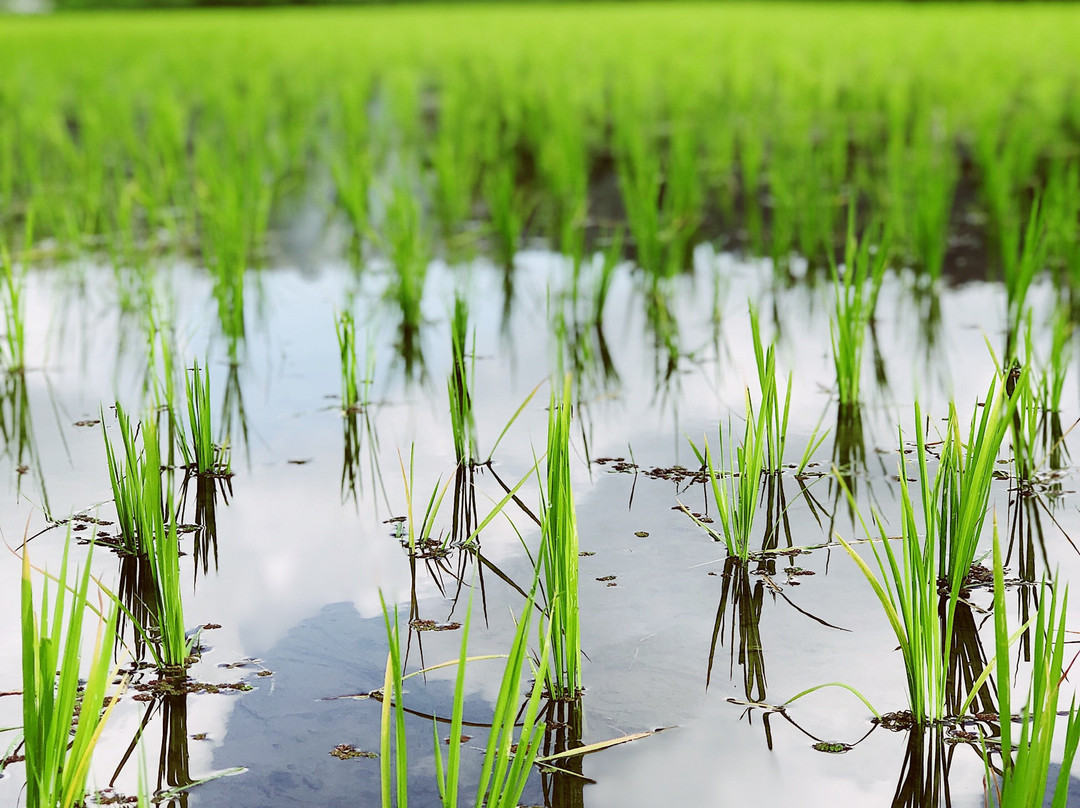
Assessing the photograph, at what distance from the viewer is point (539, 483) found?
68.7 inches

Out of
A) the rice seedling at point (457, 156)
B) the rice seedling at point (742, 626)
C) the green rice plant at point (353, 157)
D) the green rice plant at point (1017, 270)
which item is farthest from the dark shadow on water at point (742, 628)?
the rice seedling at point (457, 156)

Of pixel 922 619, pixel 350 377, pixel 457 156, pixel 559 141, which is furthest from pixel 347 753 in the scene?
pixel 457 156

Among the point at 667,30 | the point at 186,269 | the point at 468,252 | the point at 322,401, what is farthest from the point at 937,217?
the point at 667,30

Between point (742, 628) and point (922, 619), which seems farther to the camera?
point (742, 628)

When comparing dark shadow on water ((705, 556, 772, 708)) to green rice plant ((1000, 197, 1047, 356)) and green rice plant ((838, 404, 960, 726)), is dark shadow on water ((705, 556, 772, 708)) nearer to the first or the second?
green rice plant ((838, 404, 960, 726))

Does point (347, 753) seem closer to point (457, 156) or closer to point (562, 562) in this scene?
point (562, 562)

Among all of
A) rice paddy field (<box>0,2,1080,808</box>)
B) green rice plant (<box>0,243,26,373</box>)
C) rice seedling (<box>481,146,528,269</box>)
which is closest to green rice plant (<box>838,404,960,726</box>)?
rice paddy field (<box>0,2,1080,808</box>)

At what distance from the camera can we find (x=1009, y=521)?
2168 millimetres

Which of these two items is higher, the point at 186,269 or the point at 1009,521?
the point at 186,269

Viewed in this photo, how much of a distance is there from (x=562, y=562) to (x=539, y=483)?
0.21 m

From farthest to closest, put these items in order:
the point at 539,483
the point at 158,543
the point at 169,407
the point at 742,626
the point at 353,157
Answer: the point at 353,157
the point at 169,407
the point at 742,626
the point at 539,483
the point at 158,543

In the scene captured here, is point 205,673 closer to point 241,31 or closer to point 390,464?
point 390,464

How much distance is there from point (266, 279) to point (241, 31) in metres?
10.6

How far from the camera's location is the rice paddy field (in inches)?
59.4
